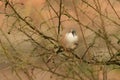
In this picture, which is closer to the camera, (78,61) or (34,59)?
(78,61)

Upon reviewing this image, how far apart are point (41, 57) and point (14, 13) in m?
0.23

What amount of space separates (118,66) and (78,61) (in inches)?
8.3

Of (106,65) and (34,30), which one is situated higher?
(34,30)

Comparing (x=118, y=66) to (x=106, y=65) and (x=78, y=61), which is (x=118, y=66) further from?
(x=78, y=61)

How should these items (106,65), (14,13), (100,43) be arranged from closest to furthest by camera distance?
(14,13), (106,65), (100,43)

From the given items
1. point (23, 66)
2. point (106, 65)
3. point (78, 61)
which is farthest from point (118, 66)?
point (23, 66)

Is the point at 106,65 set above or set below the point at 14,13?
below

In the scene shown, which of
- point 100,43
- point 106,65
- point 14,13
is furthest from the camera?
point 100,43

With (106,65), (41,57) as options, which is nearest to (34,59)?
(41,57)

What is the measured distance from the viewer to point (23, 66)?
176 cm

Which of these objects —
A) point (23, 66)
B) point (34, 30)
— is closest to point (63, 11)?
point (34, 30)

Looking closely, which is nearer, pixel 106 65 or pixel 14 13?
pixel 14 13

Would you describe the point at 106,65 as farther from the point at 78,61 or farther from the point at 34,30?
the point at 34,30

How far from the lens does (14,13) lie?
169 cm
